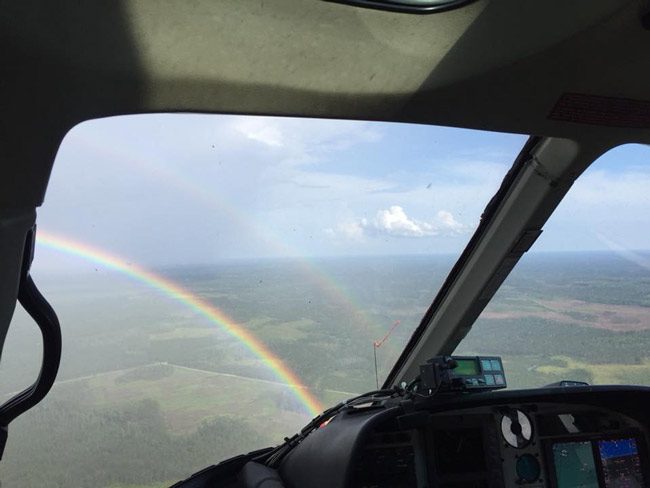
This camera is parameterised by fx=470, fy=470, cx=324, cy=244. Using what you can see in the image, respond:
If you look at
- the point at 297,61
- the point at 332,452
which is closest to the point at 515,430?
the point at 332,452

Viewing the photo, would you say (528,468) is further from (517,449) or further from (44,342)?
(44,342)

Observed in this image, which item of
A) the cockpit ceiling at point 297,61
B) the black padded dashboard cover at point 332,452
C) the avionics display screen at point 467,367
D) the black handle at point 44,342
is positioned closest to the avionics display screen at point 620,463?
the avionics display screen at point 467,367

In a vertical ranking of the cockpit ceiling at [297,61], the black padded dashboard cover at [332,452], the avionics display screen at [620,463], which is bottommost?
the avionics display screen at [620,463]

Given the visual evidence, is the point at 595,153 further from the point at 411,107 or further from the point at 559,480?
the point at 559,480

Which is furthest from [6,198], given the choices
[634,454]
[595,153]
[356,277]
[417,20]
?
[634,454]

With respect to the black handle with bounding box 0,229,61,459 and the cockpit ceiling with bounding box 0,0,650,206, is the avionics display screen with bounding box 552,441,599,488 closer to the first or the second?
the cockpit ceiling with bounding box 0,0,650,206

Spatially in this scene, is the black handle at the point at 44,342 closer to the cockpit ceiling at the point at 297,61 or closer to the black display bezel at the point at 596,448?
the cockpit ceiling at the point at 297,61

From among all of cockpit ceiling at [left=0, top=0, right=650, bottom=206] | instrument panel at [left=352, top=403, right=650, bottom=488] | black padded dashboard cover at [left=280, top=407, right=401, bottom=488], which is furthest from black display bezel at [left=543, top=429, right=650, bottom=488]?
cockpit ceiling at [left=0, top=0, right=650, bottom=206]
